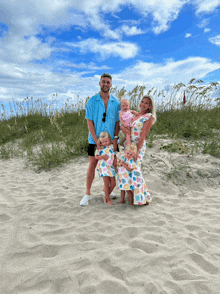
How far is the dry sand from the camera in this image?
1899mm

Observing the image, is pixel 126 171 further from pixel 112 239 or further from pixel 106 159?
pixel 112 239

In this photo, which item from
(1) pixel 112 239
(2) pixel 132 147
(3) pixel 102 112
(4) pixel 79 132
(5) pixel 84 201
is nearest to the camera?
(1) pixel 112 239

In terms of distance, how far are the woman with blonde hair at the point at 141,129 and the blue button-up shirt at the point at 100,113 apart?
247 millimetres

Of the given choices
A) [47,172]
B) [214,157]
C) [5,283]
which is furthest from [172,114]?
[5,283]

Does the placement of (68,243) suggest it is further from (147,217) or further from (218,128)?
(218,128)

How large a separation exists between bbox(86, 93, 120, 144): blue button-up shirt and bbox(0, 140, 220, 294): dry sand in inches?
53.2

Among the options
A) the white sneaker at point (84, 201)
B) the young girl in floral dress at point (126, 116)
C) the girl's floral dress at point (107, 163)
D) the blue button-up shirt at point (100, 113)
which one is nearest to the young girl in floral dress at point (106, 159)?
the girl's floral dress at point (107, 163)

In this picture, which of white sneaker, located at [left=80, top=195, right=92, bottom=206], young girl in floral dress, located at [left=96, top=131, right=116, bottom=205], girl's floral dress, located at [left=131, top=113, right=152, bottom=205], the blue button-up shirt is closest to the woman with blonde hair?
girl's floral dress, located at [left=131, top=113, right=152, bottom=205]

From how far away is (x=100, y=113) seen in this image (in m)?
3.16

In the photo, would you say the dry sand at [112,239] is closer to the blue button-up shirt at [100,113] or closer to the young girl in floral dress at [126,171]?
the young girl in floral dress at [126,171]

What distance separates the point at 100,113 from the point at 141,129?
0.69m

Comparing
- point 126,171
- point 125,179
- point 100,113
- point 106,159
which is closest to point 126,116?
point 100,113

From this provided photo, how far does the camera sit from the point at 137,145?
3.11 meters

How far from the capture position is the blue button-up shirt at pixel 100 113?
Result: 124 inches
